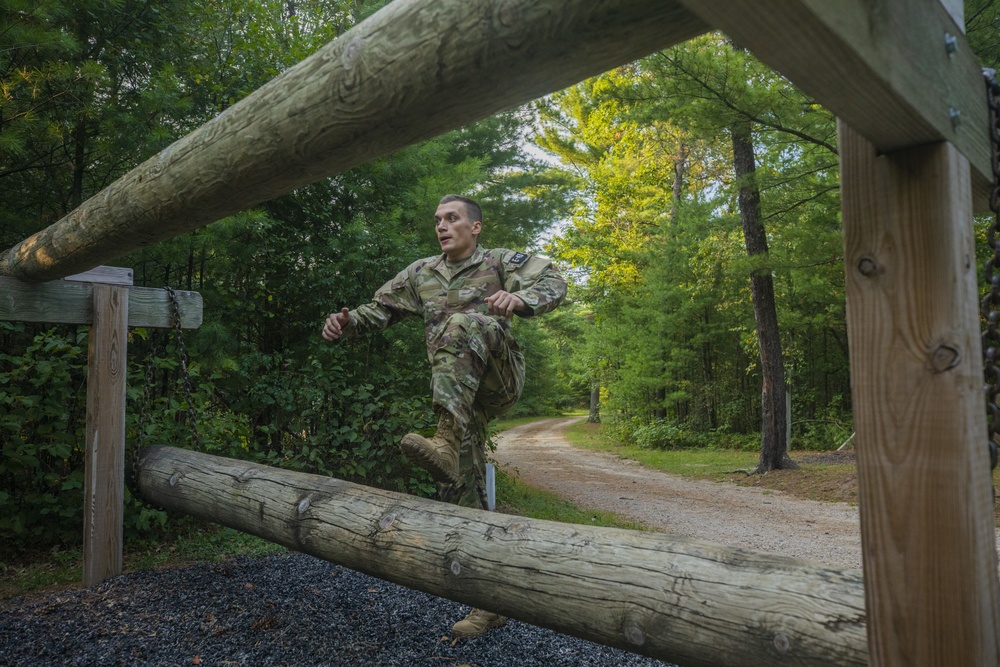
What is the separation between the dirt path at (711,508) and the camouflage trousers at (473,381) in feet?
10.4

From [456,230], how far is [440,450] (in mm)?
1151

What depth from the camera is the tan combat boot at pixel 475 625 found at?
3371 millimetres

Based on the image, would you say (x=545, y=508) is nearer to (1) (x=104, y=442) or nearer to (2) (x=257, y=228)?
(2) (x=257, y=228)

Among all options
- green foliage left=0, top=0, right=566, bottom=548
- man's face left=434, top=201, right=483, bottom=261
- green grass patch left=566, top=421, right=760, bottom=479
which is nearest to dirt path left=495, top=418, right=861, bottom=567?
green grass patch left=566, top=421, right=760, bottom=479

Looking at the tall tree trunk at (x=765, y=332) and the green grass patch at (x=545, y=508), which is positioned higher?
the tall tree trunk at (x=765, y=332)

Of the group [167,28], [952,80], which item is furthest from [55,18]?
[952,80]

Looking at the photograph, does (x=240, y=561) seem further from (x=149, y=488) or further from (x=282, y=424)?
(x=282, y=424)

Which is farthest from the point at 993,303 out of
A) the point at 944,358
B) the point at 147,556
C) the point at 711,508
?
the point at 711,508

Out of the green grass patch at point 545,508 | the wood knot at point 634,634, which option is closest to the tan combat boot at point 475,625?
the wood knot at point 634,634

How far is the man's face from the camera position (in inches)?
135

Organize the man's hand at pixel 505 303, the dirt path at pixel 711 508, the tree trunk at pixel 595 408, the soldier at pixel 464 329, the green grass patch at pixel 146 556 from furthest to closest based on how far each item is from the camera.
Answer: the tree trunk at pixel 595 408 → the dirt path at pixel 711 508 → the green grass patch at pixel 146 556 → the soldier at pixel 464 329 → the man's hand at pixel 505 303

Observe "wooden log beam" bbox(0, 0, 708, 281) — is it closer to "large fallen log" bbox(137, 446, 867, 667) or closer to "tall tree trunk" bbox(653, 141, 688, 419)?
"large fallen log" bbox(137, 446, 867, 667)

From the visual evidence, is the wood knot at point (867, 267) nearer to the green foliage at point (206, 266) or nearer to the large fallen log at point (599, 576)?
the large fallen log at point (599, 576)

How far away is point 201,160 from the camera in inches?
85.7
